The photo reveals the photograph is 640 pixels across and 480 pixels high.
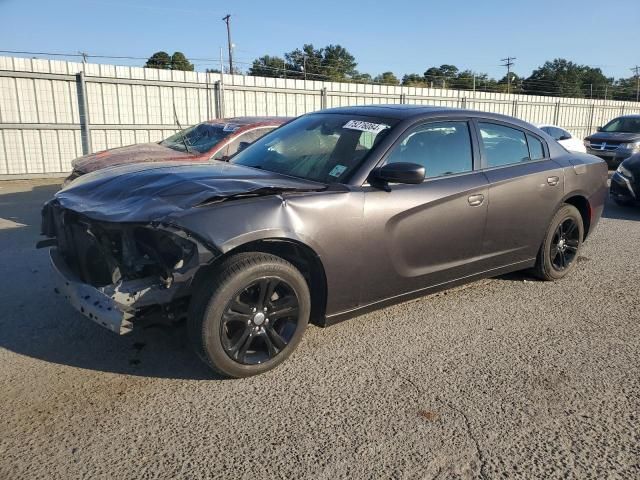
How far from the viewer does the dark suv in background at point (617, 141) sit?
14.5 metres

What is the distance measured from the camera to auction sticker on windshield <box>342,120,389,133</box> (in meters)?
3.91

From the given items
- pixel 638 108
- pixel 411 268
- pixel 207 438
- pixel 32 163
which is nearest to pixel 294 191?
pixel 411 268

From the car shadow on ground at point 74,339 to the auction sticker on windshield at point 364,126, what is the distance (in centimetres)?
193

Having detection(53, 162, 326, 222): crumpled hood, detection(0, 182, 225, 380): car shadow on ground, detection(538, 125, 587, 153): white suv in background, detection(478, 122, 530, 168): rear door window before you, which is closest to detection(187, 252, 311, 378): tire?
detection(0, 182, 225, 380): car shadow on ground

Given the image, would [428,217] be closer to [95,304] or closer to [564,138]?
[95,304]

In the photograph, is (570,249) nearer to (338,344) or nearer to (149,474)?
(338,344)

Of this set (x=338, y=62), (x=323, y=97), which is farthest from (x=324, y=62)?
(x=323, y=97)

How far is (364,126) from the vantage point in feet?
13.1

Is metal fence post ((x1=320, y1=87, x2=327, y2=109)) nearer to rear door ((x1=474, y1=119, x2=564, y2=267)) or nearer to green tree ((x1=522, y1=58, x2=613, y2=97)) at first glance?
rear door ((x1=474, y1=119, x2=564, y2=267))

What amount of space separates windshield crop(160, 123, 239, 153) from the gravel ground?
153 inches

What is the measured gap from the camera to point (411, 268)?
12.5 feet

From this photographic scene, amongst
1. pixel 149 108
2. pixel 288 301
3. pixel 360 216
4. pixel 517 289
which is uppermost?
pixel 149 108

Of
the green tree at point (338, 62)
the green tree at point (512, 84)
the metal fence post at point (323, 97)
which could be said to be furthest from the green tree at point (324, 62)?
the metal fence post at point (323, 97)

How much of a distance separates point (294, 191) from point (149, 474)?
178 centimetres
